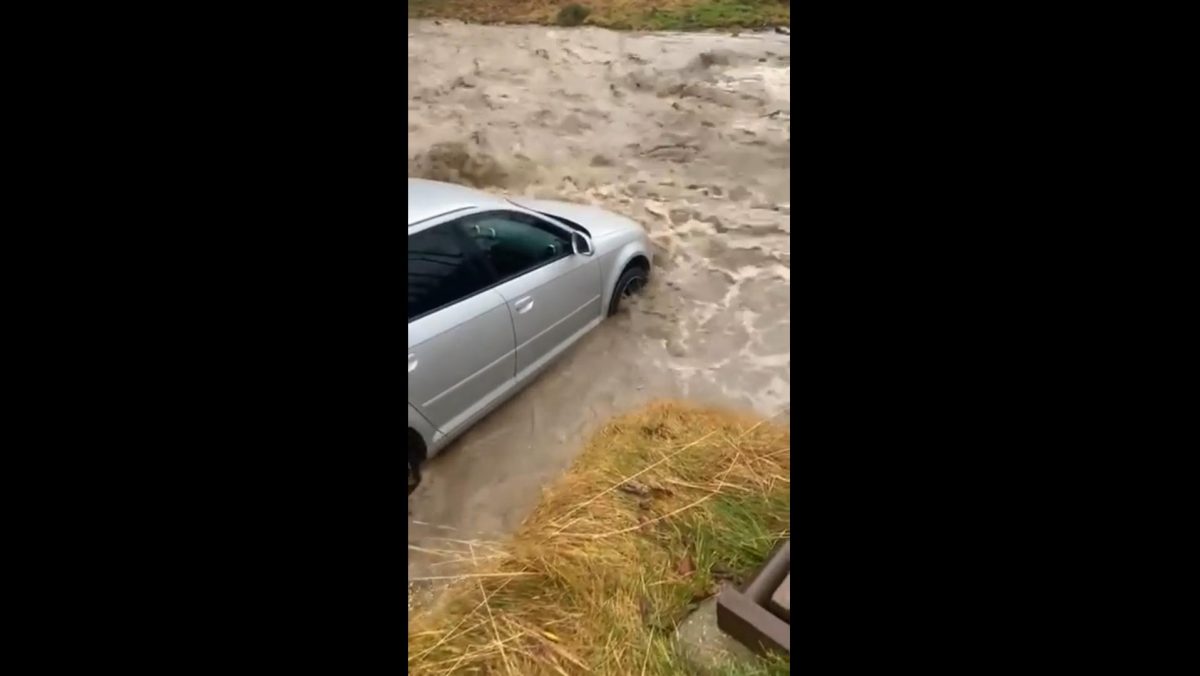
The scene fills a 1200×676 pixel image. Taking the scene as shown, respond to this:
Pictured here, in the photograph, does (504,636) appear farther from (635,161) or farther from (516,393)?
(635,161)

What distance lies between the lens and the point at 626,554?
54.4 inches

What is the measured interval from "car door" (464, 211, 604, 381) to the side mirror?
1 cm

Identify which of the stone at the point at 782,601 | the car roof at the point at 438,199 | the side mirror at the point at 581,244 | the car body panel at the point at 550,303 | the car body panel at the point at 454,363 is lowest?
the stone at the point at 782,601

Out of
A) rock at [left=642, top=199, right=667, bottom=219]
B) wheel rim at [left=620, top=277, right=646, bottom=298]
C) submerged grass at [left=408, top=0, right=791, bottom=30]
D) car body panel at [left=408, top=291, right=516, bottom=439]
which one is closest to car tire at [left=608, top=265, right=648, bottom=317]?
wheel rim at [left=620, top=277, right=646, bottom=298]

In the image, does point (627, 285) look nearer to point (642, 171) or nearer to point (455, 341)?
point (642, 171)

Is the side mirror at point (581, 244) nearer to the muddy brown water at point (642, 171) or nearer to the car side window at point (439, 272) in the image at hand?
the muddy brown water at point (642, 171)

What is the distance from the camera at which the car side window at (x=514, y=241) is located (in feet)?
4.82

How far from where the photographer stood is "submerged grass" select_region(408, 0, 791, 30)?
5.07ft

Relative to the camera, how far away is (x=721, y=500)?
4.64ft

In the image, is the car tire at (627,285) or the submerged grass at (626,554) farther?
the car tire at (627,285)

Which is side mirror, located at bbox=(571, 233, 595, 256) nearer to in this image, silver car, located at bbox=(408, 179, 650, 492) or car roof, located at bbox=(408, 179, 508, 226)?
silver car, located at bbox=(408, 179, 650, 492)

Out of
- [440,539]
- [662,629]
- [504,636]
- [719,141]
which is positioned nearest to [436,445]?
[440,539]

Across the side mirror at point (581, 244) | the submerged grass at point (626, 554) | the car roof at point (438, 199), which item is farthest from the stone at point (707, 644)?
the car roof at point (438, 199)

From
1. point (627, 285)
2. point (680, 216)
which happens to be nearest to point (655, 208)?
point (680, 216)
